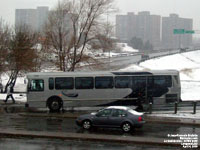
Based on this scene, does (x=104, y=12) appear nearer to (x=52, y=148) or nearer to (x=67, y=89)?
(x=67, y=89)

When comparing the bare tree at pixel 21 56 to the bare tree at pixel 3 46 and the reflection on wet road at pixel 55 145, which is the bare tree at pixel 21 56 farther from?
the reflection on wet road at pixel 55 145

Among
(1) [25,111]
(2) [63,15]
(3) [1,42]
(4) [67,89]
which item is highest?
(2) [63,15]

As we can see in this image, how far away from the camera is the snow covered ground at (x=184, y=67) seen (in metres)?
41.9

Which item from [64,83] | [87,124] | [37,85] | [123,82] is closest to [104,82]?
[123,82]

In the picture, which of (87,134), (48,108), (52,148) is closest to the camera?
(52,148)

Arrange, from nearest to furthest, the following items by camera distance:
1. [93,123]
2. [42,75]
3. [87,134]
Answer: [87,134], [93,123], [42,75]

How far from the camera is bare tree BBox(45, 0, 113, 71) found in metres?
36.3

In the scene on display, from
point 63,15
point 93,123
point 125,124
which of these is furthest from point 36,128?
point 63,15

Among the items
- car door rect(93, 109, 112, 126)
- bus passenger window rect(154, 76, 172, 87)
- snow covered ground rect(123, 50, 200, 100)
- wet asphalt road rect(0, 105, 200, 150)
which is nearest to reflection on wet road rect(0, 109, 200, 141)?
wet asphalt road rect(0, 105, 200, 150)

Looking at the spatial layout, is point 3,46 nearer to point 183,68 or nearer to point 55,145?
point 55,145

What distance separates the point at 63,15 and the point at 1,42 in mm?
7700

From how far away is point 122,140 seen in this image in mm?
15039

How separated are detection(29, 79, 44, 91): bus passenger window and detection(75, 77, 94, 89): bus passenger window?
253cm

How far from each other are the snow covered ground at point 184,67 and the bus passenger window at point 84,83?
13.8 m
